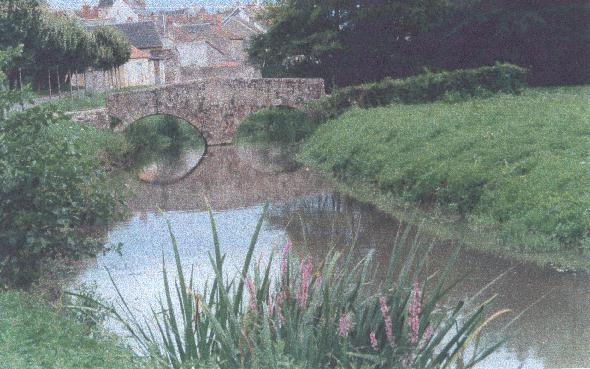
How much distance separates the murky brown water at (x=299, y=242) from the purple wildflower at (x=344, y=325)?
2.04ft

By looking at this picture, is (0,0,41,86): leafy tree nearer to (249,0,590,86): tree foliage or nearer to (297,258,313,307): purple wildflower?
(249,0,590,86): tree foliage

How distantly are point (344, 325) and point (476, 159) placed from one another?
10.6 metres

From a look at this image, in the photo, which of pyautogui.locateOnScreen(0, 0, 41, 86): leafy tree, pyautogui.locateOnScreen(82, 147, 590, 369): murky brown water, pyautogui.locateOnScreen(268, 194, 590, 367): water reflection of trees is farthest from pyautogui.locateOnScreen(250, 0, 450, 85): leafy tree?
pyautogui.locateOnScreen(268, 194, 590, 367): water reflection of trees

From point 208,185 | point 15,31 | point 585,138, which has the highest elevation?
point 15,31

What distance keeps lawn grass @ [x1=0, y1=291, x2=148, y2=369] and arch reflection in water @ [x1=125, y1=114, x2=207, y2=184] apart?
15.9 metres

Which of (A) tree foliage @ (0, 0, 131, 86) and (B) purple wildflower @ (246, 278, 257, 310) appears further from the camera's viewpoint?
(A) tree foliage @ (0, 0, 131, 86)

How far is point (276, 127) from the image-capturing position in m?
30.6

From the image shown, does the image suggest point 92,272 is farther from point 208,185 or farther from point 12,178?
point 208,185

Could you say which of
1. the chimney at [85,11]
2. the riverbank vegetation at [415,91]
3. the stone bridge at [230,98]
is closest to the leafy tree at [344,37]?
the stone bridge at [230,98]

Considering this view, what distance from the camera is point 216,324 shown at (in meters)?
5.28

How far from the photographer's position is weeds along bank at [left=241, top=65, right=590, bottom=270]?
1220 cm

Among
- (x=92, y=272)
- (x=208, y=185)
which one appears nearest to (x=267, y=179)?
(x=208, y=185)

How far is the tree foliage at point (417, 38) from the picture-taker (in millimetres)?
28781

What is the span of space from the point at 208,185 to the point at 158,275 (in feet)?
34.9
